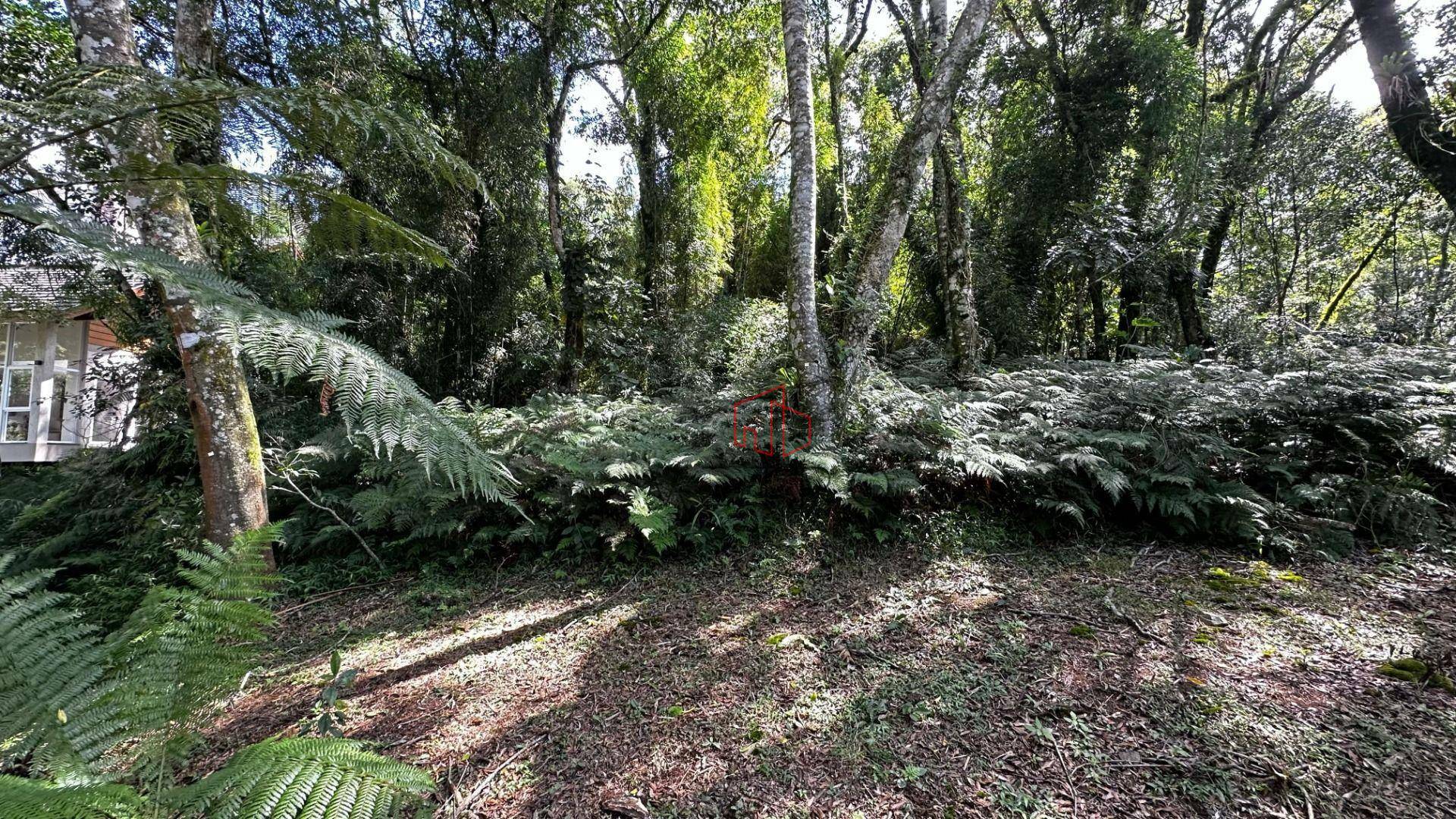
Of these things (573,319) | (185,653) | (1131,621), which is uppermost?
(573,319)

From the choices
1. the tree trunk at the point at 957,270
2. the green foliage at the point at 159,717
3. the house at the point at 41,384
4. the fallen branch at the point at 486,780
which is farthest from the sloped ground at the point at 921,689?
the house at the point at 41,384

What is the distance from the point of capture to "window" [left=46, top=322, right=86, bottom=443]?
375 inches

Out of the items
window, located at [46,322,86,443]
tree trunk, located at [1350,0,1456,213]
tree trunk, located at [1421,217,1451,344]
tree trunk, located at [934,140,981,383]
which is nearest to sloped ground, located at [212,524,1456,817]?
tree trunk, located at [934,140,981,383]

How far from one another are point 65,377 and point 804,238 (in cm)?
1417

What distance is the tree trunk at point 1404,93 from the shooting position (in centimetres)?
511

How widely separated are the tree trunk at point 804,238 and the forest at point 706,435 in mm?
49

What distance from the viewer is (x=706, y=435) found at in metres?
4.69

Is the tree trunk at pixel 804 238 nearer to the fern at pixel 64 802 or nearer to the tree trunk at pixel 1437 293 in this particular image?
the fern at pixel 64 802

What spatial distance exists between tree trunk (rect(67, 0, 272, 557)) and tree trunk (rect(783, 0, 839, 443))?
3992 mm

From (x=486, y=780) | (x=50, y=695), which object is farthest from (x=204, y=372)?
(x=486, y=780)

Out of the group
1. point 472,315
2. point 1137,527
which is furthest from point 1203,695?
point 472,315

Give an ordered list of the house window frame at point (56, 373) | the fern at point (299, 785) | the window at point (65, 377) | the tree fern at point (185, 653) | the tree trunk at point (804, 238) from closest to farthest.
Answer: the fern at point (299, 785), the tree fern at point (185, 653), the tree trunk at point (804, 238), the house window frame at point (56, 373), the window at point (65, 377)

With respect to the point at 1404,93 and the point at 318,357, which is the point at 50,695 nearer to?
the point at 318,357

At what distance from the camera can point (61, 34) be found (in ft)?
18.5
